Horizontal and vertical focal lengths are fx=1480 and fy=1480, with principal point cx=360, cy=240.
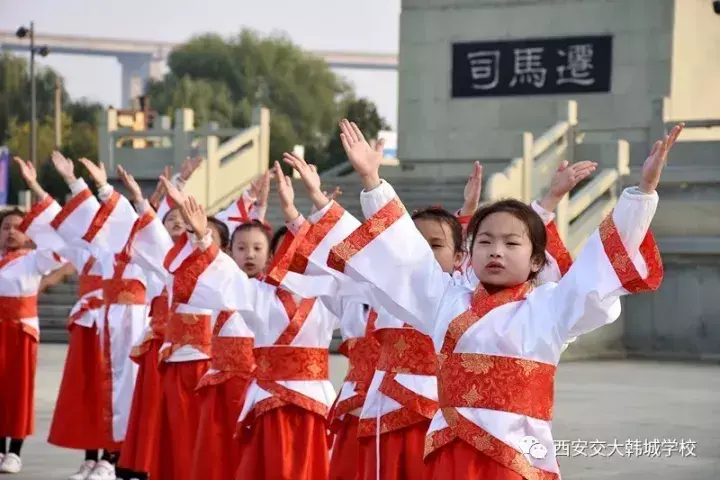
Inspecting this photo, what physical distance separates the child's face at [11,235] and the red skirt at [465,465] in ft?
17.3

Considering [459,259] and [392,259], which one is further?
[459,259]

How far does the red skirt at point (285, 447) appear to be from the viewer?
6309 mm

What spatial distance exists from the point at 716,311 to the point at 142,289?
30.5 ft

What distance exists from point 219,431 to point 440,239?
2036 mm

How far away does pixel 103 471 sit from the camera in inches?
327

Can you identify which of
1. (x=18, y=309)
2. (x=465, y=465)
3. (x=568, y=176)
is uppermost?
(x=568, y=176)

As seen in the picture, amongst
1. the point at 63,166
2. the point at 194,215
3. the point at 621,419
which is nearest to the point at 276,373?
the point at 194,215

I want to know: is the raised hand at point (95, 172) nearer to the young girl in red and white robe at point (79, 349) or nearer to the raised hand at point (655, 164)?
the young girl in red and white robe at point (79, 349)

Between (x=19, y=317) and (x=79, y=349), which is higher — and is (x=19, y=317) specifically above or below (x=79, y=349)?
above

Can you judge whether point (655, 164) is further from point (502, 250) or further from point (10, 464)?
point (10, 464)

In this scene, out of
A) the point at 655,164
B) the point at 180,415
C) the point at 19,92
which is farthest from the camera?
the point at 19,92

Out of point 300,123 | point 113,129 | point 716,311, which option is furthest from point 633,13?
point 300,123

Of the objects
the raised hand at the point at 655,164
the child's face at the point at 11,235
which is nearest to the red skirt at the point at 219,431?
the child's face at the point at 11,235

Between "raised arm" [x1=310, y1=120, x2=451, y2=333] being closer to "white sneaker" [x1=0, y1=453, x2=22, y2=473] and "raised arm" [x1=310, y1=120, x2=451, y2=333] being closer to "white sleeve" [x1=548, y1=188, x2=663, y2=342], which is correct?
"white sleeve" [x1=548, y1=188, x2=663, y2=342]
